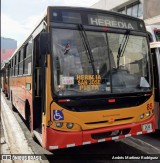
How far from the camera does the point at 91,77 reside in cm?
518

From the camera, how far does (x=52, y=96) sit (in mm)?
4910

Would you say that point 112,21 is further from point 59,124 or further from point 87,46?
point 59,124

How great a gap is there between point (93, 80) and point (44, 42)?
1.14 metres

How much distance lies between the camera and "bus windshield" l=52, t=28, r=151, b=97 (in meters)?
5.00

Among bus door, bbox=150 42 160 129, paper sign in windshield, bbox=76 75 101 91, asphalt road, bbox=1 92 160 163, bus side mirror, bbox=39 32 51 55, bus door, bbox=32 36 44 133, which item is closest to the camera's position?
bus side mirror, bbox=39 32 51 55

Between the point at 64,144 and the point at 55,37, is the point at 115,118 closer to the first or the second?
the point at 64,144

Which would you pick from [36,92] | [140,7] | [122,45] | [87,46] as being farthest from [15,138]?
[140,7]

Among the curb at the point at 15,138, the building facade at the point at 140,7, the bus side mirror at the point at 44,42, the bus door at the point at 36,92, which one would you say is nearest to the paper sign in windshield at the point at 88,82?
the bus side mirror at the point at 44,42

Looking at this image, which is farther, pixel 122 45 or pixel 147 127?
pixel 147 127

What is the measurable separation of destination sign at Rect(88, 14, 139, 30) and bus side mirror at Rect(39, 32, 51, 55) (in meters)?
0.96

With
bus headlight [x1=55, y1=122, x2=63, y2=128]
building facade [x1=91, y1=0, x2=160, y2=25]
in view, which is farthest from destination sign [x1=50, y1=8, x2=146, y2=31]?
building facade [x1=91, y1=0, x2=160, y2=25]

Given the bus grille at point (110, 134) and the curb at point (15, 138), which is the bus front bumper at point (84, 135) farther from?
the curb at point (15, 138)

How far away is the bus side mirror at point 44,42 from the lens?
15.9 ft

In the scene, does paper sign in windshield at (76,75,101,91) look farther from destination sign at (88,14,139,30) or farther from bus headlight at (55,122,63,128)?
destination sign at (88,14,139,30)
